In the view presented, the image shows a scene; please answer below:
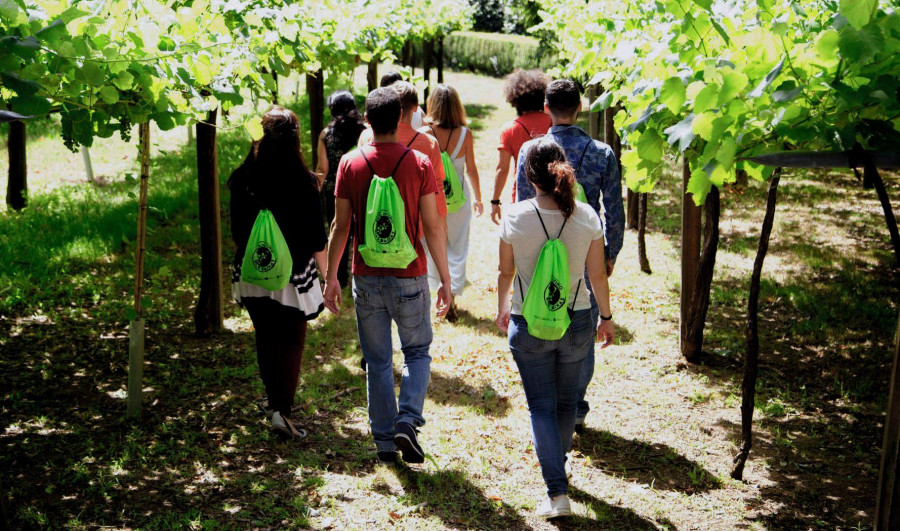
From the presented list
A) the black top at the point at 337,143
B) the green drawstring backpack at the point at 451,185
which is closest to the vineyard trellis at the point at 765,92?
the green drawstring backpack at the point at 451,185

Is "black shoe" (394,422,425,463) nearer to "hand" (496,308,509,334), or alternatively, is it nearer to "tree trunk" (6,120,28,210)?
"hand" (496,308,509,334)

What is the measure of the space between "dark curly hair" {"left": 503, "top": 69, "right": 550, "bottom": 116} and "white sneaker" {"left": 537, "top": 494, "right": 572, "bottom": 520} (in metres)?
3.18

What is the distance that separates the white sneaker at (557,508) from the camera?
4012 millimetres

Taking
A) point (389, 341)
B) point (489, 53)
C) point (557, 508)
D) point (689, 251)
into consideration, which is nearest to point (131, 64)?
point (389, 341)

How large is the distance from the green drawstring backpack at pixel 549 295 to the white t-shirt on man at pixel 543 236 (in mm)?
82

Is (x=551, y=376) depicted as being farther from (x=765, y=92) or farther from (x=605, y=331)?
(x=765, y=92)

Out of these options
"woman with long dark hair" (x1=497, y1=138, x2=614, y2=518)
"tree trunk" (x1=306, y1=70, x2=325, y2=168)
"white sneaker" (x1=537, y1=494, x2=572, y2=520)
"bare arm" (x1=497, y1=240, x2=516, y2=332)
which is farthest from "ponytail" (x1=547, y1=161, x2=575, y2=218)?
"tree trunk" (x1=306, y1=70, x2=325, y2=168)

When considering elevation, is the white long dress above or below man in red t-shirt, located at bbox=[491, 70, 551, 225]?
below

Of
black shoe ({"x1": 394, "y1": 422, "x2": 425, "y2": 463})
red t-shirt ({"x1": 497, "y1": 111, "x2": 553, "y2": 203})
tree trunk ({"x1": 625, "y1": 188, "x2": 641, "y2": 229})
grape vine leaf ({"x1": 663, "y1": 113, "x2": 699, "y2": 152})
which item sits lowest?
black shoe ({"x1": 394, "y1": 422, "x2": 425, "y2": 463})

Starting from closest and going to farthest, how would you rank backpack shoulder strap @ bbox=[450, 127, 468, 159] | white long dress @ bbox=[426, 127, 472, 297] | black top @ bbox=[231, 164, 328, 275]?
1. black top @ bbox=[231, 164, 328, 275]
2. backpack shoulder strap @ bbox=[450, 127, 468, 159]
3. white long dress @ bbox=[426, 127, 472, 297]

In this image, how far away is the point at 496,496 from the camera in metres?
4.37

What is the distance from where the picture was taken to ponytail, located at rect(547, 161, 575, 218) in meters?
3.76

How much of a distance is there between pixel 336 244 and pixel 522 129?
2312 mm

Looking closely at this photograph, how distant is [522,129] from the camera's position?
20.2ft
